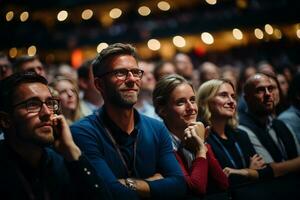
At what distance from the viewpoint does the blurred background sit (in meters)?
21.2

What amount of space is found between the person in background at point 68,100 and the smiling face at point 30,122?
2.29 meters

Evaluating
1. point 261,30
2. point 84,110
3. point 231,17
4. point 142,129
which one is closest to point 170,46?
point 231,17

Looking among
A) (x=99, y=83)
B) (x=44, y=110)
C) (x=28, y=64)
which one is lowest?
(x=44, y=110)

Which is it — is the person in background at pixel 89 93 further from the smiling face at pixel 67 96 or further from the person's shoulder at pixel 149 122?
the person's shoulder at pixel 149 122

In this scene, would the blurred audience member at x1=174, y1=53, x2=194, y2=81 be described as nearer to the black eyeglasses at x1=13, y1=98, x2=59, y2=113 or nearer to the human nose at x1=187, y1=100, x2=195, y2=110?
the human nose at x1=187, y1=100, x2=195, y2=110

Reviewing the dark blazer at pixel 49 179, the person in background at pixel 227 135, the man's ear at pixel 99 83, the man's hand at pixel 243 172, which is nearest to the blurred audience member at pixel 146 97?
the person in background at pixel 227 135

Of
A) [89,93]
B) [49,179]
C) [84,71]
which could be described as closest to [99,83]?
[49,179]

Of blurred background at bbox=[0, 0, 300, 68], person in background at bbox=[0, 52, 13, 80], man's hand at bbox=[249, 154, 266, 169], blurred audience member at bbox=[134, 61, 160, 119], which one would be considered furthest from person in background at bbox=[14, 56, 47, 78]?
blurred background at bbox=[0, 0, 300, 68]

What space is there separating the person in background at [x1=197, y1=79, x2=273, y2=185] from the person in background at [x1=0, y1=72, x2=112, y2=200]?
1.61 meters

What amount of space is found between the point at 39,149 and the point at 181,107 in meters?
1.58

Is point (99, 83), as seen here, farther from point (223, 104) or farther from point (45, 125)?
point (223, 104)

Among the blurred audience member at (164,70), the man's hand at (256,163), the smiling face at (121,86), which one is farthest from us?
the blurred audience member at (164,70)

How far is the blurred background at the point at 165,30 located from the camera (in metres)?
21.2

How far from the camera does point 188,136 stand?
11.9ft
